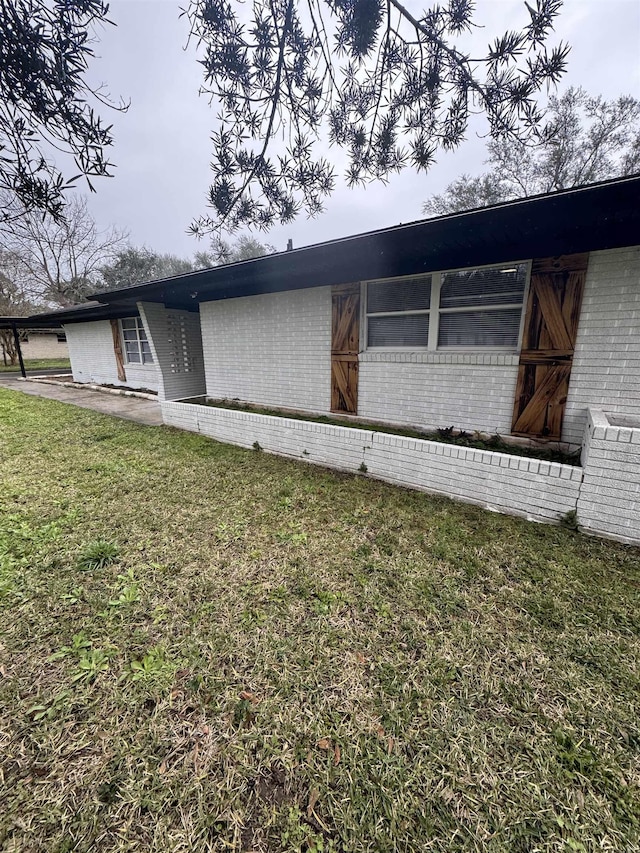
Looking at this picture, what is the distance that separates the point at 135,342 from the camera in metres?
10.2

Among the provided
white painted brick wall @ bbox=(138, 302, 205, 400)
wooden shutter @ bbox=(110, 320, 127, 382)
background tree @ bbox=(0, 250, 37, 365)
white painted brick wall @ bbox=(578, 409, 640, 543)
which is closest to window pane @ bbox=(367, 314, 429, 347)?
white painted brick wall @ bbox=(578, 409, 640, 543)

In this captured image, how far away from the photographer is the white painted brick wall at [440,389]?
4121mm

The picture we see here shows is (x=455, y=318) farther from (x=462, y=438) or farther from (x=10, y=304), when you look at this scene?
(x=10, y=304)

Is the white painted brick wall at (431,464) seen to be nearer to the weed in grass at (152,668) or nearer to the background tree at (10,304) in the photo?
the weed in grass at (152,668)

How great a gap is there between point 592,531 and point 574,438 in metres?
1.17

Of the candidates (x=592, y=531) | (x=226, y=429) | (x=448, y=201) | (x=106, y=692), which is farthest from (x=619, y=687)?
(x=448, y=201)

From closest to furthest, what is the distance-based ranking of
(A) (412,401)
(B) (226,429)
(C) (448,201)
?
(A) (412,401) < (B) (226,429) < (C) (448,201)

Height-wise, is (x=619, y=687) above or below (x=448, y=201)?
below

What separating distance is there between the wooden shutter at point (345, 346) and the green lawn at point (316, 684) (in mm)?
2367

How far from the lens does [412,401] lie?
15.7 ft

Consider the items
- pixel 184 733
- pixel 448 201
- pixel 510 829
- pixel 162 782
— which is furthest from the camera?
pixel 448 201

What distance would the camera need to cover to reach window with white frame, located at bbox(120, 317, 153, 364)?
9.91 meters

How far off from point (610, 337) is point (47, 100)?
4847 millimetres

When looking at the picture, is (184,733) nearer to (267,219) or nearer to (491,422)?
(491,422)
